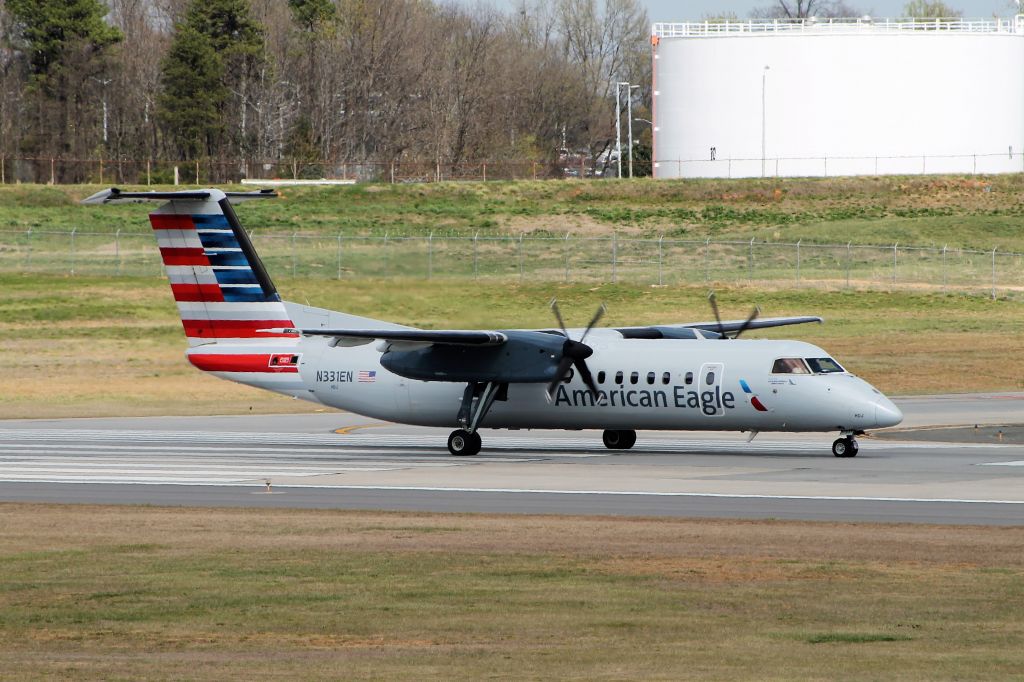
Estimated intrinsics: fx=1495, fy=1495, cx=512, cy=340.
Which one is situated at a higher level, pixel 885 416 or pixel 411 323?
pixel 885 416

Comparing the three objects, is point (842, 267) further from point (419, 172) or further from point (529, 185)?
point (419, 172)

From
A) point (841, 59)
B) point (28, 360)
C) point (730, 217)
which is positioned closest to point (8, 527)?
point (28, 360)

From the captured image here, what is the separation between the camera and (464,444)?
31516 millimetres

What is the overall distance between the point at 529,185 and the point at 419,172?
528 inches

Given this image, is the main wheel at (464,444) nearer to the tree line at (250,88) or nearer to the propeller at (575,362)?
the propeller at (575,362)

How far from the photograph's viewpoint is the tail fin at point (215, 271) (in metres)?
33.3

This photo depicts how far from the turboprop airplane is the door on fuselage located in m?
0.02

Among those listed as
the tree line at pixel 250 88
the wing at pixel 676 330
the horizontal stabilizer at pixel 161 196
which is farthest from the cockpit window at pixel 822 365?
the tree line at pixel 250 88

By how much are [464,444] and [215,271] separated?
278 inches

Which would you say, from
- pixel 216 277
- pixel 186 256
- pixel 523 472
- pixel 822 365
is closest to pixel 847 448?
pixel 822 365

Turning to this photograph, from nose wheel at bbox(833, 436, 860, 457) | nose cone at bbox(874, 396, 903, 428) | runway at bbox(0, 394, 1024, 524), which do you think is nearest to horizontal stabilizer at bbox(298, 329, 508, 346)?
runway at bbox(0, 394, 1024, 524)

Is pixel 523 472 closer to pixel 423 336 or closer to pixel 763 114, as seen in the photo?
pixel 423 336

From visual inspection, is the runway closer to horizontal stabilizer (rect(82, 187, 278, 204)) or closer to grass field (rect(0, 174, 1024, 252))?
horizontal stabilizer (rect(82, 187, 278, 204))

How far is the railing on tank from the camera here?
3777 inches
